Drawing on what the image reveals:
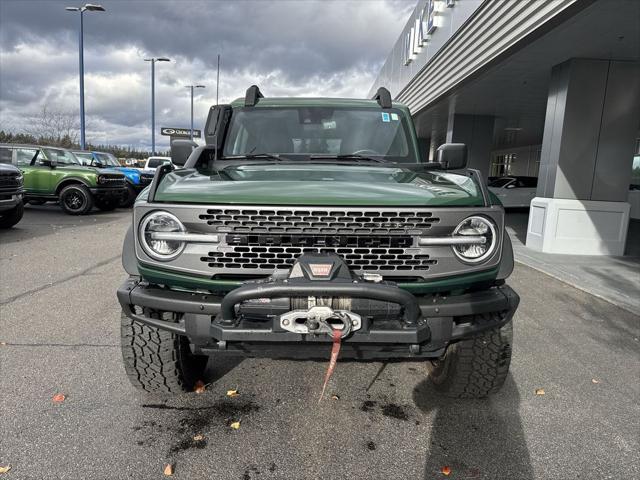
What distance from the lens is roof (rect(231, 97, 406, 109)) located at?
12.5ft

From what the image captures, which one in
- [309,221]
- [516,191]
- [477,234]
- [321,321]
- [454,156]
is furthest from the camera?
[516,191]

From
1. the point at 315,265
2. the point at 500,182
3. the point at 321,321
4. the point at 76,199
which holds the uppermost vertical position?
the point at 500,182

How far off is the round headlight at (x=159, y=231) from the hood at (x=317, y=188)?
0.10 metres

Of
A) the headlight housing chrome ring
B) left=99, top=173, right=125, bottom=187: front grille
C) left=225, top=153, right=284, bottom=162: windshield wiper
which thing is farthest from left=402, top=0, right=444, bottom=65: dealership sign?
the headlight housing chrome ring

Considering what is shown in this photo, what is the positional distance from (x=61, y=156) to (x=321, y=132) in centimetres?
1263

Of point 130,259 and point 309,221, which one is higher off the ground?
point 309,221

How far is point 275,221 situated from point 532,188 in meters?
16.2

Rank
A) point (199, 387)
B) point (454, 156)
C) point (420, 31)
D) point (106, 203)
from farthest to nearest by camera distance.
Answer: point (106, 203) → point (420, 31) → point (454, 156) → point (199, 387)

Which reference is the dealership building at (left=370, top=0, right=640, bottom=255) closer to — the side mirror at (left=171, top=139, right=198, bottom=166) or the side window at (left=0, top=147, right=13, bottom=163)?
the side mirror at (left=171, top=139, right=198, bottom=166)

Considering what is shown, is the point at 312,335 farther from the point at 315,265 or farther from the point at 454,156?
the point at 454,156

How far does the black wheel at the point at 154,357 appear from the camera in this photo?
2551 millimetres

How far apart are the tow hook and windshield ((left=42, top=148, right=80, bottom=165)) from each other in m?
13.5

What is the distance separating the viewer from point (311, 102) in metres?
3.85

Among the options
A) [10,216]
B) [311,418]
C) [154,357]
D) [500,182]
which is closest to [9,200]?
[10,216]
